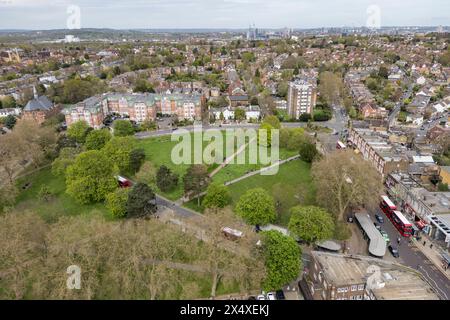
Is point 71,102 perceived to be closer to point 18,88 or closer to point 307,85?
point 18,88

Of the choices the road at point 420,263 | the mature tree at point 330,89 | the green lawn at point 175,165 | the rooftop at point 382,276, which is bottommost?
the road at point 420,263

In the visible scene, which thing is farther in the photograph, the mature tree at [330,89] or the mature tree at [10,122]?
the mature tree at [330,89]

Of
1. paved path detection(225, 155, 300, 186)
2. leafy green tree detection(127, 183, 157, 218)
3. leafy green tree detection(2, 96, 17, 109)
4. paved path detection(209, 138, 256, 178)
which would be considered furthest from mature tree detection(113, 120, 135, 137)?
leafy green tree detection(2, 96, 17, 109)

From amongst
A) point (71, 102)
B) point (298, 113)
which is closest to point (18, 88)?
point (71, 102)

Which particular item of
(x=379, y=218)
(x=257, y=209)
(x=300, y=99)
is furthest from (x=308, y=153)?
(x=300, y=99)

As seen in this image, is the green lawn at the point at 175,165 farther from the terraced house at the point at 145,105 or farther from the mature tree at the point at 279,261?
the mature tree at the point at 279,261

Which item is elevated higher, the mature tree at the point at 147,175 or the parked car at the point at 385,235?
the mature tree at the point at 147,175

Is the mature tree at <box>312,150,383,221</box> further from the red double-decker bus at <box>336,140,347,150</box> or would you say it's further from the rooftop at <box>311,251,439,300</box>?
the red double-decker bus at <box>336,140,347,150</box>

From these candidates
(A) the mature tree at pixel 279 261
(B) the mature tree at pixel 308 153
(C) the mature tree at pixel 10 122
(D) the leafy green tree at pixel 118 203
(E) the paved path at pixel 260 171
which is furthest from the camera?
(C) the mature tree at pixel 10 122

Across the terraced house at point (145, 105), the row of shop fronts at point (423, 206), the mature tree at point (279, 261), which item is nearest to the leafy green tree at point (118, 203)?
the mature tree at point (279, 261)
